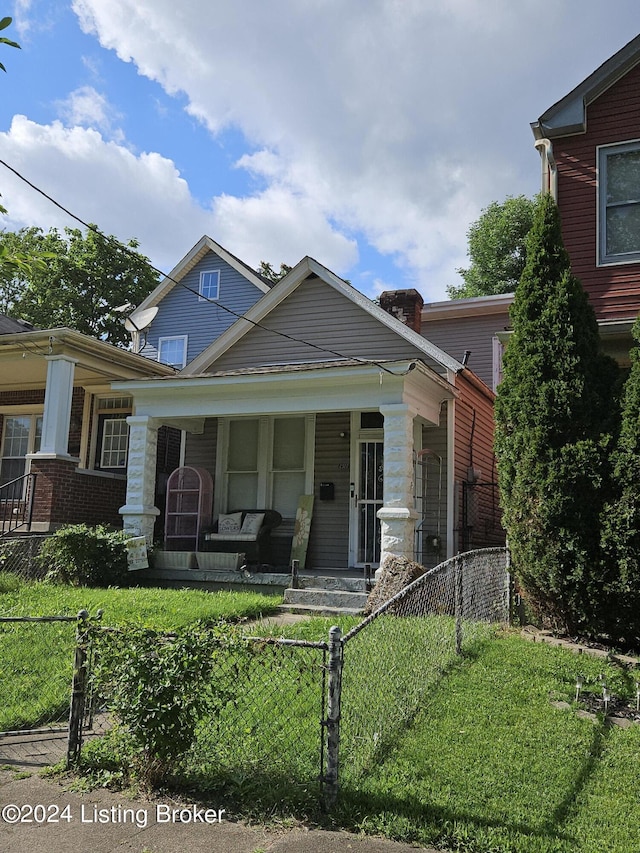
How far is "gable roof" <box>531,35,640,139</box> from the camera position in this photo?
10.2m

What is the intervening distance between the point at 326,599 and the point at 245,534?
296 cm

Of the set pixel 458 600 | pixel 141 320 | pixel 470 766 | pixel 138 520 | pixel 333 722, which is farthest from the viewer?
pixel 141 320

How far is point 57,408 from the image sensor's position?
507 inches

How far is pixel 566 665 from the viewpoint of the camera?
6.67m

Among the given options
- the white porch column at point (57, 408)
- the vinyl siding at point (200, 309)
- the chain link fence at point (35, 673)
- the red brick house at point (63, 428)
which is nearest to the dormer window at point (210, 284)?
the vinyl siding at point (200, 309)

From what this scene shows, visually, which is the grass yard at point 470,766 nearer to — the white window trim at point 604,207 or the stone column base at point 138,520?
the white window trim at point 604,207

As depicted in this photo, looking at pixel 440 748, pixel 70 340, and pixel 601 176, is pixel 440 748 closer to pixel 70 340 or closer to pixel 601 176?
pixel 601 176

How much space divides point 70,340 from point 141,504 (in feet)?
10.5

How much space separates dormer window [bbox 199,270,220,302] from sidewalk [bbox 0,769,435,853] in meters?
19.1

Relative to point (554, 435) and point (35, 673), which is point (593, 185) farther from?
point (35, 673)

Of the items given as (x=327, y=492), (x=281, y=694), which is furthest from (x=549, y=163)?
(x=281, y=694)

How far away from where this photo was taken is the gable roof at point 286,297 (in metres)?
12.6

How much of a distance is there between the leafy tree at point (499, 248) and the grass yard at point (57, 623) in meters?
24.3

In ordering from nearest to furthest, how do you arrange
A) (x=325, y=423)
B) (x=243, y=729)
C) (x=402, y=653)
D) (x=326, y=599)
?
(x=243, y=729)
(x=402, y=653)
(x=326, y=599)
(x=325, y=423)
